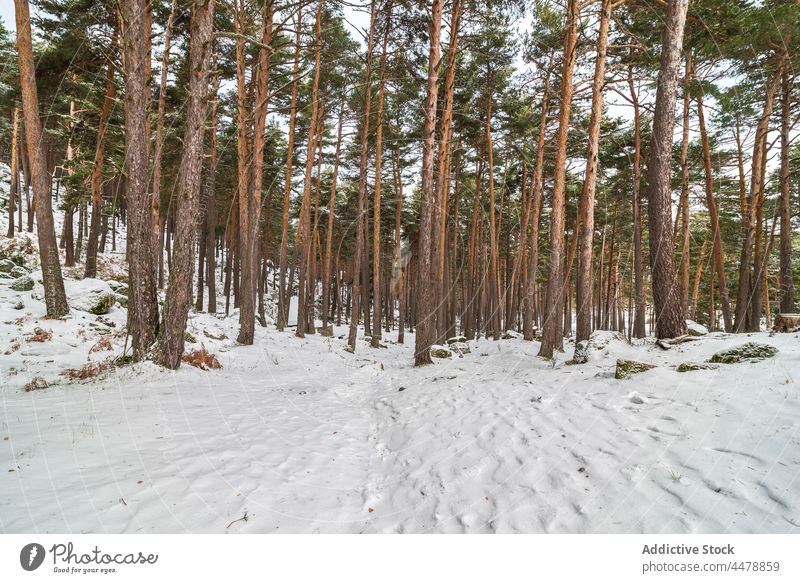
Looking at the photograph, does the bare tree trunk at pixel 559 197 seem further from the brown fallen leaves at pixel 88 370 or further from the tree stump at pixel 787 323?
the brown fallen leaves at pixel 88 370

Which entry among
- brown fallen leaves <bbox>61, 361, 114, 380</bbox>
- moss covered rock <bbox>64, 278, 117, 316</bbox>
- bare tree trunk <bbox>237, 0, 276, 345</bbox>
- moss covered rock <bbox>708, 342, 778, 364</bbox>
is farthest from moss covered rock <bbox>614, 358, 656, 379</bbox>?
moss covered rock <bbox>64, 278, 117, 316</bbox>

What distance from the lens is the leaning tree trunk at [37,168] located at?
28.8ft

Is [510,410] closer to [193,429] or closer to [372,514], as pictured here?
[372,514]

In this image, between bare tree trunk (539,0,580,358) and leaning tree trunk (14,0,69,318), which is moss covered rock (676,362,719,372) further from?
leaning tree trunk (14,0,69,318)

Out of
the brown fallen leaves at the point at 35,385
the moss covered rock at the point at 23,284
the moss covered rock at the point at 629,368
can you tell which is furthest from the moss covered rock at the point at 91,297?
the moss covered rock at the point at 629,368

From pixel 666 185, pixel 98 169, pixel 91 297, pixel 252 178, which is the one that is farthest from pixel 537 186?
pixel 98 169

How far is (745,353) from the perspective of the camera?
489 centimetres

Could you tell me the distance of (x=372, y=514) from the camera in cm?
313

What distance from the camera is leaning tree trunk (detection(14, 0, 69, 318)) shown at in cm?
877

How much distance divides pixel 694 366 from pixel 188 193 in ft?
31.1

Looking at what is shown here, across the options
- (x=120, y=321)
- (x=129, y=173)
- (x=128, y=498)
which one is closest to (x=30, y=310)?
(x=120, y=321)

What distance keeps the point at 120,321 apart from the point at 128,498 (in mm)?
10149

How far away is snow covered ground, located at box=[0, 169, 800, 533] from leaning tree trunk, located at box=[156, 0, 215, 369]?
0.75m

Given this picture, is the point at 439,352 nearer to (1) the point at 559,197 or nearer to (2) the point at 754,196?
(1) the point at 559,197
